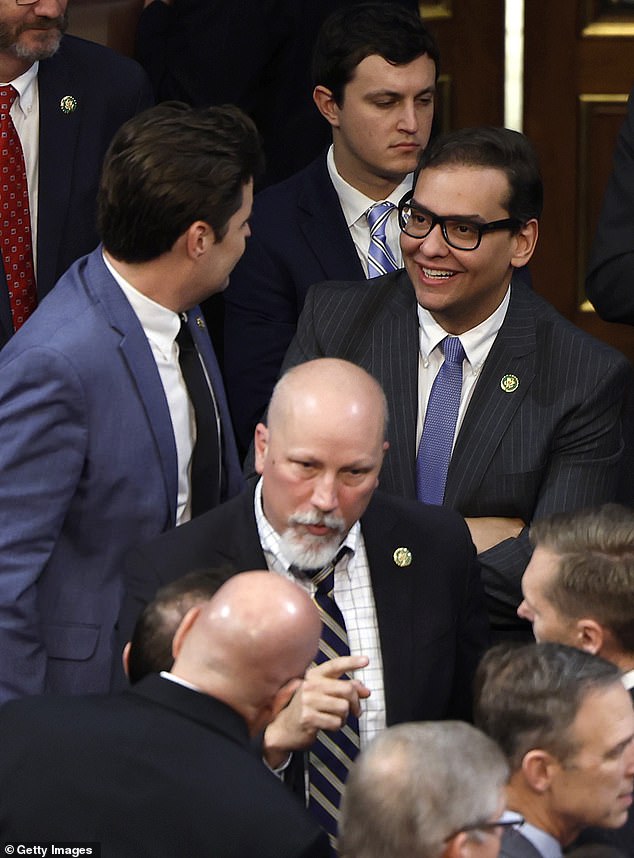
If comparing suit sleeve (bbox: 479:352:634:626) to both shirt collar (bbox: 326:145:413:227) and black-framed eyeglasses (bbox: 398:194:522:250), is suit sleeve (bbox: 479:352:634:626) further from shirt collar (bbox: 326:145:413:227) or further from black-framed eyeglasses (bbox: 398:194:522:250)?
shirt collar (bbox: 326:145:413:227)

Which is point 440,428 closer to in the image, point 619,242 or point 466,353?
point 466,353

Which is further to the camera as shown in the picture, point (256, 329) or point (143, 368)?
point (256, 329)

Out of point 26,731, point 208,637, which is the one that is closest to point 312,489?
point 208,637

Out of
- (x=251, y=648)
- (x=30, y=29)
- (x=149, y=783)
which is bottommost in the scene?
(x=149, y=783)

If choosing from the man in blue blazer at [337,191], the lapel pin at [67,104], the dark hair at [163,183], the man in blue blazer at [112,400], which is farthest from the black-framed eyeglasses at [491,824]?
the lapel pin at [67,104]

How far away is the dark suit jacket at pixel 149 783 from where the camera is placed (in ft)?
7.47

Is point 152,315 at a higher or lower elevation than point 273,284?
higher

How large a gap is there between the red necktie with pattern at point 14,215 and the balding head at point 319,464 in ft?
3.98

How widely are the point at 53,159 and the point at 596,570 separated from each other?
1.81m

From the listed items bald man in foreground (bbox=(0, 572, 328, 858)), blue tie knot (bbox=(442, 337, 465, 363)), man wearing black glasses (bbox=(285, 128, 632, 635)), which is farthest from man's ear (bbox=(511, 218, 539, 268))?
bald man in foreground (bbox=(0, 572, 328, 858))

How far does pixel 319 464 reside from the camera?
119 inches

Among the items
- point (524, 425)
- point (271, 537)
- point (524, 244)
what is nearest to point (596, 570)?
point (271, 537)

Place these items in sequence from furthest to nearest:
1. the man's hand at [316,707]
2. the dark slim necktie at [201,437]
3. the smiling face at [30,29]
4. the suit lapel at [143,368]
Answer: the smiling face at [30,29] < the dark slim necktie at [201,437] < the suit lapel at [143,368] < the man's hand at [316,707]

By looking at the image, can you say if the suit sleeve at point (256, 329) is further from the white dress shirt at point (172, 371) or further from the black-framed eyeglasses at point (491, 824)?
the black-framed eyeglasses at point (491, 824)
